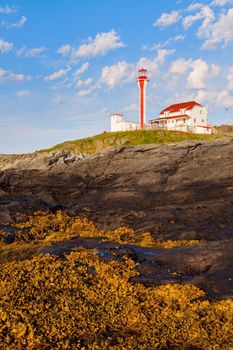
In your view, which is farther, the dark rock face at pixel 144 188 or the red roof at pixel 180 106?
the red roof at pixel 180 106

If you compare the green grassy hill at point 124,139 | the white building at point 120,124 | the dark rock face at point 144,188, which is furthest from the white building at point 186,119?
the dark rock face at point 144,188

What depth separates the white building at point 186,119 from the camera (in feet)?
393

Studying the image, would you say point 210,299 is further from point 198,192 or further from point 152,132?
point 152,132

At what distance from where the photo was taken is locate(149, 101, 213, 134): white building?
119938 mm

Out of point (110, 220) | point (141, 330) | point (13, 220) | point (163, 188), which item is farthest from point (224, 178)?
point (141, 330)

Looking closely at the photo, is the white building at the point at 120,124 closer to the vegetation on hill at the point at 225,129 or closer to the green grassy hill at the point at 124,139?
the green grassy hill at the point at 124,139

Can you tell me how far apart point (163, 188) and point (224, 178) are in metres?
5.90

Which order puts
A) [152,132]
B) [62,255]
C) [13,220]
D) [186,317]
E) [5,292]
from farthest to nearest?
[152,132] < [13,220] < [62,255] < [5,292] < [186,317]

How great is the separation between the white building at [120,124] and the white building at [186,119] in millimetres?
6667

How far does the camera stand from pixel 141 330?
11844 millimetres

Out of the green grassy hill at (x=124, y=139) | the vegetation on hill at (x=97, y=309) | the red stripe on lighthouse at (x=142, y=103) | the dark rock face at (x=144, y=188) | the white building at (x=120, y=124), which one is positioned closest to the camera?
the vegetation on hill at (x=97, y=309)

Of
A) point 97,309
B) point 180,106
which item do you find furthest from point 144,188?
point 180,106

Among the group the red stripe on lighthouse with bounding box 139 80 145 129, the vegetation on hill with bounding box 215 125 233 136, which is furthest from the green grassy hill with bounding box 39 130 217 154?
the vegetation on hill with bounding box 215 125 233 136

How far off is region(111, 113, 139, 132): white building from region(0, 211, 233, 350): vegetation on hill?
10822 centimetres
